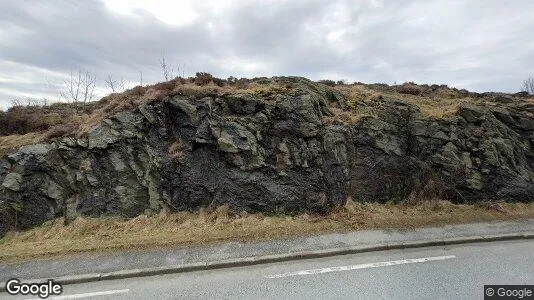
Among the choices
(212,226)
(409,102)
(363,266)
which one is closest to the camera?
(363,266)

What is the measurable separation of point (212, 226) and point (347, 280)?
14.3 feet

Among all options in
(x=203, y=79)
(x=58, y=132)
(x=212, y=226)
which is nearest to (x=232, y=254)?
(x=212, y=226)

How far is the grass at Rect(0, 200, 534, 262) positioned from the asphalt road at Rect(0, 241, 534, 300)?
1521 mm

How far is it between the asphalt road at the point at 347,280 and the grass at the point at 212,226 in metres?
1.52

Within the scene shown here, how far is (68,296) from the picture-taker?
585 cm

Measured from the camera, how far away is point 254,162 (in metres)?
10.2

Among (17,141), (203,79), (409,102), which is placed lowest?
(17,141)

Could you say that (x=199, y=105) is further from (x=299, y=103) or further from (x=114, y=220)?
(x=114, y=220)

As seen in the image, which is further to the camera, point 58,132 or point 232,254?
point 58,132

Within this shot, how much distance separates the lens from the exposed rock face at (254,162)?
9781 mm

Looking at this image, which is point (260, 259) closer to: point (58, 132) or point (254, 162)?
point (254, 162)

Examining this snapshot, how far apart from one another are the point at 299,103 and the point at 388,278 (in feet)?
23.0

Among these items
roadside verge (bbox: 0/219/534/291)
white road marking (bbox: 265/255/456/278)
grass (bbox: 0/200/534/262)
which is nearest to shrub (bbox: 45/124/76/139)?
grass (bbox: 0/200/534/262)

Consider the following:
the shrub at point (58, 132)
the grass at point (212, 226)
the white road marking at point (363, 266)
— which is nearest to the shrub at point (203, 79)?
the shrub at point (58, 132)
